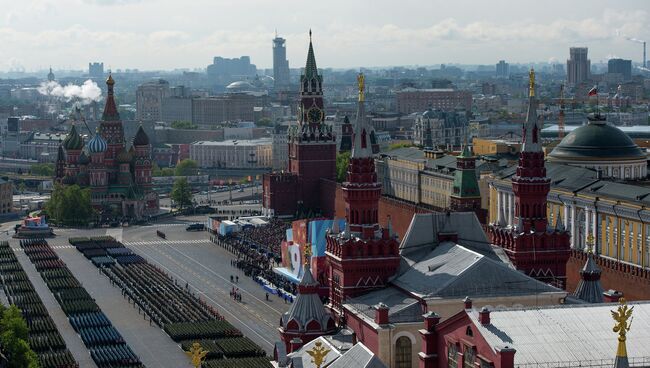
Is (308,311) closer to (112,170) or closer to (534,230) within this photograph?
(534,230)

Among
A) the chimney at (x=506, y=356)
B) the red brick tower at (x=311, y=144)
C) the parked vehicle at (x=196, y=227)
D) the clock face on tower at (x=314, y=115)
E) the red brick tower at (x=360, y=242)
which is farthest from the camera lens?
the parked vehicle at (x=196, y=227)

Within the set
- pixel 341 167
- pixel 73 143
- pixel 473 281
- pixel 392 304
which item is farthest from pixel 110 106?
pixel 473 281

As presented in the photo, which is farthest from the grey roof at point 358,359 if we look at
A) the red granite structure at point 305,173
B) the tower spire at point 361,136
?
the red granite structure at point 305,173


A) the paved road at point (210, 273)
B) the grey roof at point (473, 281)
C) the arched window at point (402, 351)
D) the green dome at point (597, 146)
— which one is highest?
the green dome at point (597, 146)

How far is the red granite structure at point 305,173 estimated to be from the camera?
Result: 142 meters

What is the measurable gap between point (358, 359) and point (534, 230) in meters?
16.4

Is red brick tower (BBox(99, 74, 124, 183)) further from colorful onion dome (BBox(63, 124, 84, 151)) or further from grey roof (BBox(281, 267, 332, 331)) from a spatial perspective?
grey roof (BBox(281, 267, 332, 331))

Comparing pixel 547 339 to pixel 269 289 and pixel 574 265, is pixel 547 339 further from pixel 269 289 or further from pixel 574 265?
pixel 269 289

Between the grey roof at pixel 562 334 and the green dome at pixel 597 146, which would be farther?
the green dome at pixel 597 146

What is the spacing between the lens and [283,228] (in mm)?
128875

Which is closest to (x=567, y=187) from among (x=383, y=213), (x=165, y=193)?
(x=383, y=213)

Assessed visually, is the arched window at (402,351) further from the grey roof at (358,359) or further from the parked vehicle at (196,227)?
the parked vehicle at (196,227)

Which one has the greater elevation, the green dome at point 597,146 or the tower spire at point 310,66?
the tower spire at point 310,66

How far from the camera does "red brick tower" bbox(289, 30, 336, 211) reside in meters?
139
